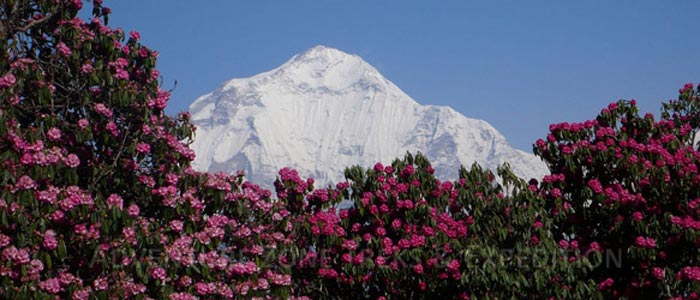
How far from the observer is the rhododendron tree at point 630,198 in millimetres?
13117

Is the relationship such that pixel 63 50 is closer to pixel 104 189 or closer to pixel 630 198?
pixel 104 189

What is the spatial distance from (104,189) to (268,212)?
2.48 m

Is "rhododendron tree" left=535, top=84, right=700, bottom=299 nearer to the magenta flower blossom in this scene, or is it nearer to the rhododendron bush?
the rhododendron bush

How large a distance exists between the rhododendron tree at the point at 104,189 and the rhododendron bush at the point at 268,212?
0.03 metres

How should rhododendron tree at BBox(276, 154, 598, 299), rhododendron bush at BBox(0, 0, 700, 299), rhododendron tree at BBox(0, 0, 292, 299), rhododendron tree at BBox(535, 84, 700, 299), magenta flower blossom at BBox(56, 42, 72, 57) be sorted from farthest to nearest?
rhododendron tree at BBox(535, 84, 700, 299)
rhododendron tree at BBox(276, 154, 598, 299)
magenta flower blossom at BBox(56, 42, 72, 57)
rhododendron bush at BBox(0, 0, 700, 299)
rhododendron tree at BBox(0, 0, 292, 299)

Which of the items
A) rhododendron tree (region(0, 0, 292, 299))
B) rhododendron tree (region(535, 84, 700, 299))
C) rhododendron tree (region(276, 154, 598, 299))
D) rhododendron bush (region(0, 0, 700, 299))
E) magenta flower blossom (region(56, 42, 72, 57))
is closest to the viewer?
rhododendron tree (region(0, 0, 292, 299))

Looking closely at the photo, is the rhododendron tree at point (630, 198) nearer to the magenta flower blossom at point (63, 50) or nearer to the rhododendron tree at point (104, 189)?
the rhododendron tree at point (104, 189)

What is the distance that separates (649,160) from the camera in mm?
14469

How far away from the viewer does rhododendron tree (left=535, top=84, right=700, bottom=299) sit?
13117 millimetres

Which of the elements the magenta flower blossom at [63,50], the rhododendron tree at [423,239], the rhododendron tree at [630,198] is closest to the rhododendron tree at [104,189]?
the magenta flower blossom at [63,50]

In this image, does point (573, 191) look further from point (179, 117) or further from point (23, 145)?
point (23, 145)

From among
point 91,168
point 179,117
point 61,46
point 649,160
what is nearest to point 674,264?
point 649,160

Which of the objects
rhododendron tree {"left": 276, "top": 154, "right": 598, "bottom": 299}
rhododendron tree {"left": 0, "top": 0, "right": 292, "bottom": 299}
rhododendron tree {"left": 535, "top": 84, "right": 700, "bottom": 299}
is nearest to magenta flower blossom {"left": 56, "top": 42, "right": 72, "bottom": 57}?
rhododendron tree {"left": 0, "top": 0, "right": 292, "bottom": 299}

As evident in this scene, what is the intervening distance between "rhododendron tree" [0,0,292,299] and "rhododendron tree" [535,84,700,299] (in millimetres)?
5100
